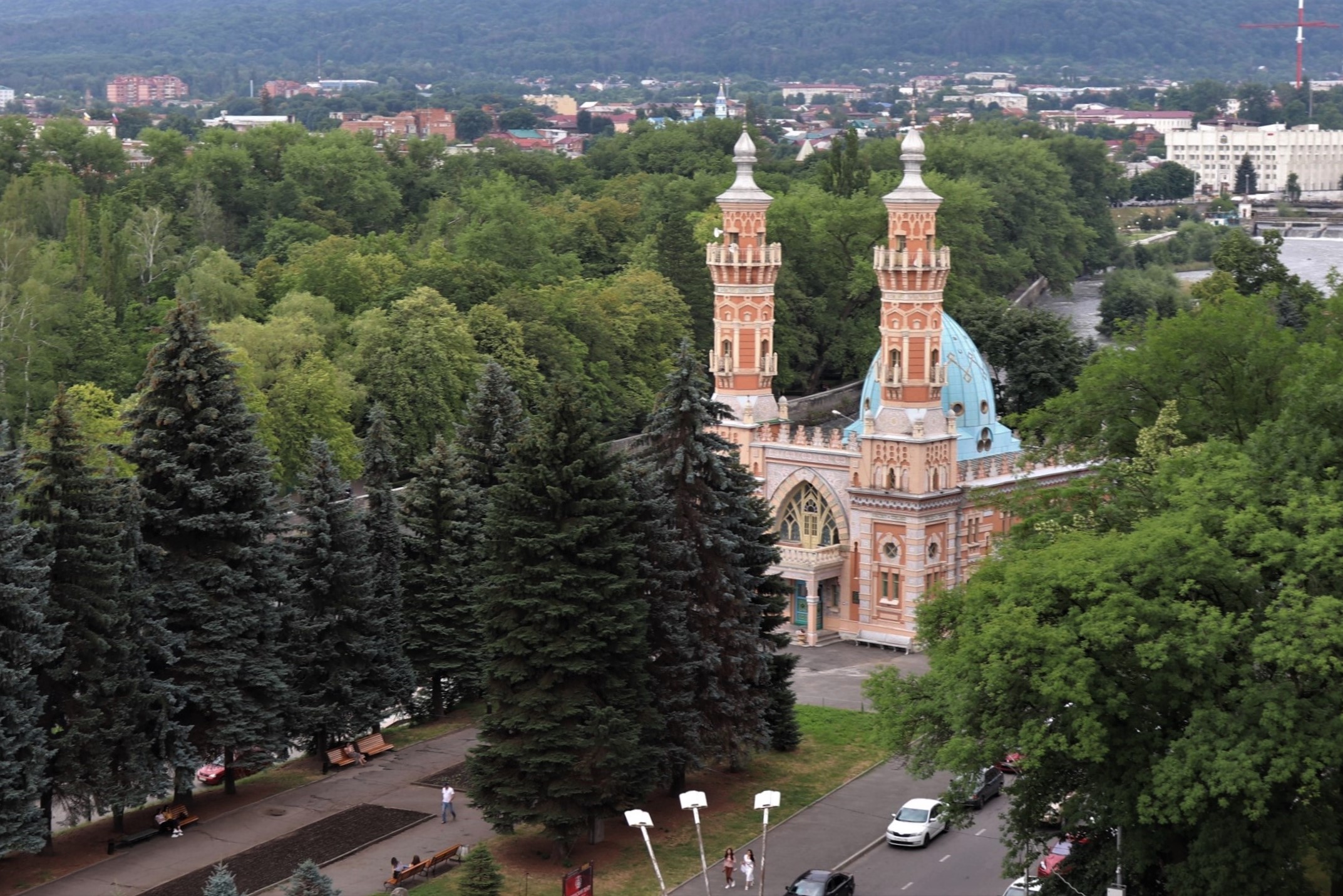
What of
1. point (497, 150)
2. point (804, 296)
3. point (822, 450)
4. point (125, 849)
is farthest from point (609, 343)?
point (497, 150)

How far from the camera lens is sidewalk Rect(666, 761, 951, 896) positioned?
44.0 m

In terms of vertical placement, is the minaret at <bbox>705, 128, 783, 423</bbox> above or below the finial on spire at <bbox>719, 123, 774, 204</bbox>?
below

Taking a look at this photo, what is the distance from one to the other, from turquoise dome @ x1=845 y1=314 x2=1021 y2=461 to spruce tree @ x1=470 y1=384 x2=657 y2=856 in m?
21.2

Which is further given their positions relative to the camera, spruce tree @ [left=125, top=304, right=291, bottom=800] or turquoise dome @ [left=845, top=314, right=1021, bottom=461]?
turquoise dome @ [left=845, top=314, right=1021, bottom=461]

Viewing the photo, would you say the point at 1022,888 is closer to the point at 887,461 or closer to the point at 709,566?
the point at 709,566

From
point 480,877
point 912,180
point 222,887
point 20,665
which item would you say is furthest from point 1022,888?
point 912,180

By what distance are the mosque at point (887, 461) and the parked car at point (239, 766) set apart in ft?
58.7

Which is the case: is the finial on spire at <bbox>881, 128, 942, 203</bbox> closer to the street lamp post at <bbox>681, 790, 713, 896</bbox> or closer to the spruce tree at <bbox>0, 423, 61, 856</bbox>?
the street lamp post at <bbox>681, 790, 713, 896</bbox>

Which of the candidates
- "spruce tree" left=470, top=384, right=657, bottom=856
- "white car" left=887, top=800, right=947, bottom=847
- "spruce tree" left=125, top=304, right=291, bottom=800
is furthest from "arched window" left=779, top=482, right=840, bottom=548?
"spruce tree" left=125, top=304, right=291, bottom=800

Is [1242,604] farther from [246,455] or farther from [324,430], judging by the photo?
[324,430]

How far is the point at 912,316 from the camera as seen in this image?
62750 millimetres

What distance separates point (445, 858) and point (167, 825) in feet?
20.4

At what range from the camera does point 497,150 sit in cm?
16938

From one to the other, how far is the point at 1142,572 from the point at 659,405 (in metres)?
15.2
